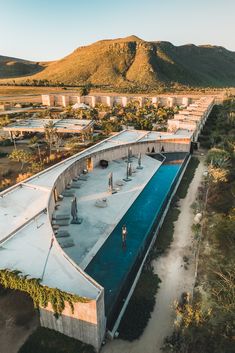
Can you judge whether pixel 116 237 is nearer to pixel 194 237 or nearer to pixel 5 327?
pixel 194 237

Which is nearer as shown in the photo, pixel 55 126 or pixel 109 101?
pixel 55 126

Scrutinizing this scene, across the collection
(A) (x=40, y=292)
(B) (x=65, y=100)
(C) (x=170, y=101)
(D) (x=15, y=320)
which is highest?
(B) (x=65, y=100)

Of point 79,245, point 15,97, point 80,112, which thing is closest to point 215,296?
point 79,245

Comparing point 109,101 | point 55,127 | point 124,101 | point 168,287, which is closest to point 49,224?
point 168,287

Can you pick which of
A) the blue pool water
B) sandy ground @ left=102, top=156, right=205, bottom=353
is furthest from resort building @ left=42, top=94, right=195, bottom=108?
sandy ground @ left=102, top=156, right=205, bottom=353

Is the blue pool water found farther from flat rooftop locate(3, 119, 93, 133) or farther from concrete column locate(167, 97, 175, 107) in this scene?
concrete column locate(167, 97, 175, 107)

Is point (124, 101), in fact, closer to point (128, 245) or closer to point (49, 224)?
point (128, 245)
